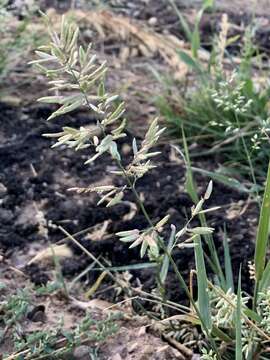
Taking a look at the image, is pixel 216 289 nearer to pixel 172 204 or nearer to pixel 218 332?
pixel 218 332

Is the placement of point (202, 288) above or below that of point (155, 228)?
below

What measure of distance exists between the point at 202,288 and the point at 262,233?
0.54ft

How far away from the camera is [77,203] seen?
2162 millimetres

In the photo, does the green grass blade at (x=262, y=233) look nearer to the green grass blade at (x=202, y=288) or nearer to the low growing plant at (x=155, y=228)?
the low growing plant at (x=155, y=228)

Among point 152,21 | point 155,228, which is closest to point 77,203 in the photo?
point 155,228

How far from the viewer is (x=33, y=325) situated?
1.74m

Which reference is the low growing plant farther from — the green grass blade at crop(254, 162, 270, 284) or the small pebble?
the small pebble

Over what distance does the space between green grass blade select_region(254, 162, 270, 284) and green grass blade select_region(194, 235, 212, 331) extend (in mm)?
128

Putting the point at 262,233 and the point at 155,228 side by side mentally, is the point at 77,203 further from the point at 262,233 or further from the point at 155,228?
the point at 155,228

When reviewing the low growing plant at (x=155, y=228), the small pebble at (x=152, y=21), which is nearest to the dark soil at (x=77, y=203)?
the low growing plant at (x=155, y=228)

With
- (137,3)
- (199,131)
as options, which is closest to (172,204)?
(199,131)

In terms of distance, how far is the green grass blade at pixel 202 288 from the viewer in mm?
1464

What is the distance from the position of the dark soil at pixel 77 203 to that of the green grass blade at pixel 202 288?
346 mm

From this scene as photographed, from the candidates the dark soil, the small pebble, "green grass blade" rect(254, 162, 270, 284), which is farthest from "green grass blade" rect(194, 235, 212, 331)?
the small pebble
